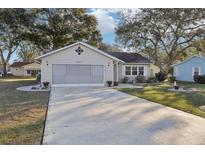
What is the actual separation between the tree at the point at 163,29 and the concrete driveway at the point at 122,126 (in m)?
21.6

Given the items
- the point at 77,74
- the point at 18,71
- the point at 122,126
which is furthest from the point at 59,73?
the point at 18,71

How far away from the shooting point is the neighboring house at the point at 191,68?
1091 inches

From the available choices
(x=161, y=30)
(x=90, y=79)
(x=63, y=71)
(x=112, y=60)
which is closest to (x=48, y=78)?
(x=63, y=71)

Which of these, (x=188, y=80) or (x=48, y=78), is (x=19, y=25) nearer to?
(x=48, y=78)

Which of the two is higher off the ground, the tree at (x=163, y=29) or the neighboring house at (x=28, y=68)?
the tree at (x=163, y=29)

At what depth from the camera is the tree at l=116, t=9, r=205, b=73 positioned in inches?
1120

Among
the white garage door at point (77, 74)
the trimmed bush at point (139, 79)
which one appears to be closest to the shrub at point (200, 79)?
the trimmed bush at point (139, 79)

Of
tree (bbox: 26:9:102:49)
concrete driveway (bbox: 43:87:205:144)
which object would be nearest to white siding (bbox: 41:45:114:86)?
concrete driveway (bbox: 43:87:205:144)

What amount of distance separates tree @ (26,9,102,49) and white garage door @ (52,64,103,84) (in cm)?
1768

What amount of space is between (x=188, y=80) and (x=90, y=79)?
1361 centimetres

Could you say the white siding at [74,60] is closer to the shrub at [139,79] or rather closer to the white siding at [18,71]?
the shrub at [139,79]

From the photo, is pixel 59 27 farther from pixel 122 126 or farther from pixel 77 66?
pixel 122 126
